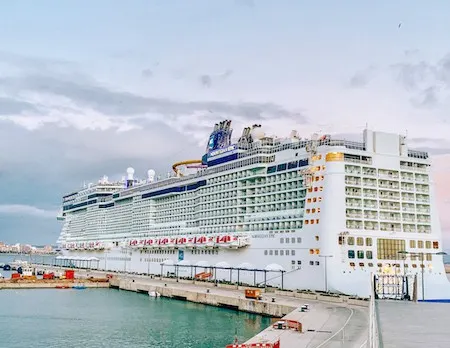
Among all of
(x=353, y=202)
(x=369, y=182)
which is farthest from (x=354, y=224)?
(x=369, y=182)

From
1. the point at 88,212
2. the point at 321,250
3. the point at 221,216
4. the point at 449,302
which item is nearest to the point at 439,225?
the point at 449,302

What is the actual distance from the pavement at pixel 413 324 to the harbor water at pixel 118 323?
12773 millimetres

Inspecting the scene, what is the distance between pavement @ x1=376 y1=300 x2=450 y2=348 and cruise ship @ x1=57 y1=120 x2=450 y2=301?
4560mm

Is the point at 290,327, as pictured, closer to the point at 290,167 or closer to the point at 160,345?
the point at 160,345

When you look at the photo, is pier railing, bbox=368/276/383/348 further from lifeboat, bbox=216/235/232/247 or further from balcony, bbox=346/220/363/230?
lifeboat, bbox=216/235/232/247

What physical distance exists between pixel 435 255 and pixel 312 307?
2228cm

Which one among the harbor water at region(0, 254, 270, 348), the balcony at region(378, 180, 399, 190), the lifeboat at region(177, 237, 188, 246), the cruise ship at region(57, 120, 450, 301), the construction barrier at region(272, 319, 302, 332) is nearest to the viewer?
the construction barrier at region(272, 319, 302, 332)

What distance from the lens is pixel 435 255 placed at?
217 feet

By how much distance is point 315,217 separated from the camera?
2549 inches

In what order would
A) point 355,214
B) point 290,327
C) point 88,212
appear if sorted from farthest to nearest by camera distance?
point 88,212 < point 355,214 < point 290,327

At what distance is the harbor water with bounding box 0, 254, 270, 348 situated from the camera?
151 ft

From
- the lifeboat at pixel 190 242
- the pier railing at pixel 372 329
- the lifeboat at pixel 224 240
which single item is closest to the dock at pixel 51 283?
the lifeboat at pixel 190 242

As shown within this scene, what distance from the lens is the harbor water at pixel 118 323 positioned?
151 ft

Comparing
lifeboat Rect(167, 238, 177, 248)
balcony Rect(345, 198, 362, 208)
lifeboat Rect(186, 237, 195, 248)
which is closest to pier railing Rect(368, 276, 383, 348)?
balcony Rect(345, 198, 362, 208)
